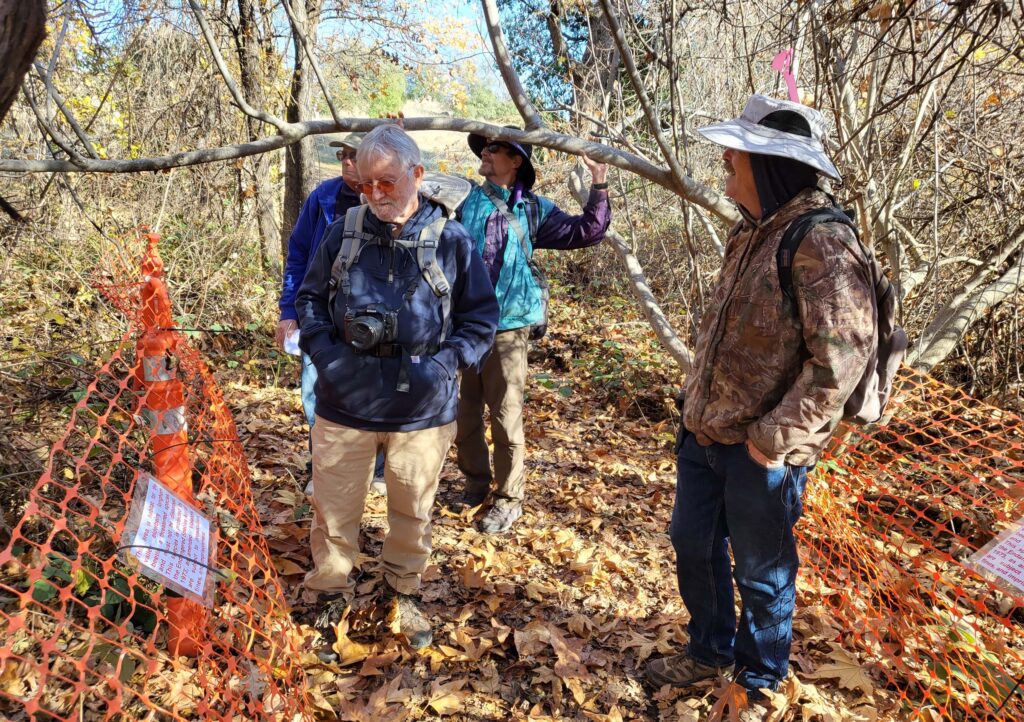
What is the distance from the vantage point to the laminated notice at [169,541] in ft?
5.80

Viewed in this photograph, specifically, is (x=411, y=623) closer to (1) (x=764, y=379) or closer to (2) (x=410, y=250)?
(2) (x=410, y=250)

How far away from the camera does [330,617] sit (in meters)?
2.95

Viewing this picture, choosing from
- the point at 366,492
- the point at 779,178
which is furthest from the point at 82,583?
the point at 779,178

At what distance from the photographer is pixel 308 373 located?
3977 mm

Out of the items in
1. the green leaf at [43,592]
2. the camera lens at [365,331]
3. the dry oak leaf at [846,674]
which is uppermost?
the camera lens at [365,331]

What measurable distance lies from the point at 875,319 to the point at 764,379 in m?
0.38

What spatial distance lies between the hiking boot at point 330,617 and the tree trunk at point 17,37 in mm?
2223

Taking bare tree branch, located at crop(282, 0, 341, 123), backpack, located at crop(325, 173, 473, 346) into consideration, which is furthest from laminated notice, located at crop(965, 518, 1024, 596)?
bare tree branch, located at crop(282, 0, 341, 123)

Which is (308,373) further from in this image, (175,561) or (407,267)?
(175,561)

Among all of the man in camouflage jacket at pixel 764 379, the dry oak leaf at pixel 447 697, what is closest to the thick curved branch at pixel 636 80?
the man in camouflage jacket at pixel 764 379

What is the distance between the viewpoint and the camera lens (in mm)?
2496

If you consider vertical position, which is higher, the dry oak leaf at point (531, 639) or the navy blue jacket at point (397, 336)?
the navy blue jacket at point (397, 336)

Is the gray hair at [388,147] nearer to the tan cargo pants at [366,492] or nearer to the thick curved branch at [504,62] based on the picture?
the thick curved branch at [504,62]

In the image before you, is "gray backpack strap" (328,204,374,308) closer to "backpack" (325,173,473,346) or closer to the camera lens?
"backpack" (325,173,473,346)
